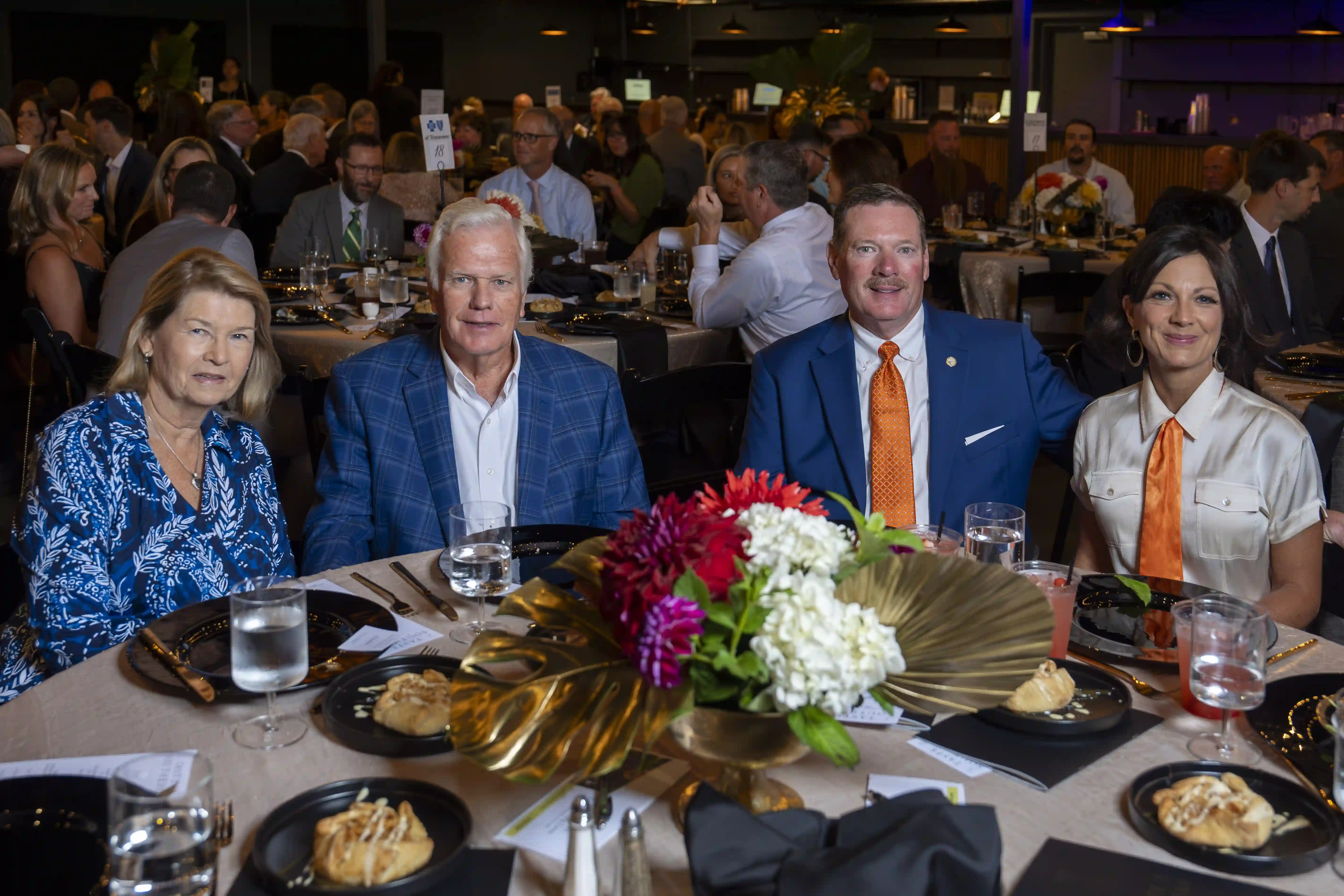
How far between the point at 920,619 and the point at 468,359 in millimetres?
1532

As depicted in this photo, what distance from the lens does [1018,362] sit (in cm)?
271

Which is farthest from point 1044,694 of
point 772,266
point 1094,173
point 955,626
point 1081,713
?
point 1094,173

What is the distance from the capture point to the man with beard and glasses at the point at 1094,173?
27.3ft

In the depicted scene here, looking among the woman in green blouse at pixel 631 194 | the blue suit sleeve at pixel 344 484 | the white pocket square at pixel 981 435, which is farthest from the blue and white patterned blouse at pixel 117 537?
the woman in green blouse at pixel 631 194

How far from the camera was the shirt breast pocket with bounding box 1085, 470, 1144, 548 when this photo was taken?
238cm

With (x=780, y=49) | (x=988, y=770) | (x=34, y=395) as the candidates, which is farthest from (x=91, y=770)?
(x=780, y=49)

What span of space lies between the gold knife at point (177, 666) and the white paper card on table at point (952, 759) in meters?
0.89

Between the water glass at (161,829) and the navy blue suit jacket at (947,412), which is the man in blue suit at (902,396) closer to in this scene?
the navy blue suit jacket at (947,412)

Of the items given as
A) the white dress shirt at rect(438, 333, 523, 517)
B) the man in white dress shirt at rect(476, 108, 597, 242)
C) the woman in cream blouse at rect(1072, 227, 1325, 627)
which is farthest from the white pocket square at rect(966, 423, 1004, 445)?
the man in white dress shirt at rect(476, 108, 597, 242)

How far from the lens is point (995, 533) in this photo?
1.87 meters

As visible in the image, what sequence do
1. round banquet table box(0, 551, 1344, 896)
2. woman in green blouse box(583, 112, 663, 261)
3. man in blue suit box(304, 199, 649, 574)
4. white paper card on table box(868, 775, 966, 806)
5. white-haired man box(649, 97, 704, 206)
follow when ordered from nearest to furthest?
round banquet table box(0, 551, 1344, 896) → white paper card on table box(868, 775, 966, 806) → man in blue suit box(304, 199, 649, 574) → woman in green blouse box(583, 112, 663, 261) → white-haired man box(649, 97, 704, 206)

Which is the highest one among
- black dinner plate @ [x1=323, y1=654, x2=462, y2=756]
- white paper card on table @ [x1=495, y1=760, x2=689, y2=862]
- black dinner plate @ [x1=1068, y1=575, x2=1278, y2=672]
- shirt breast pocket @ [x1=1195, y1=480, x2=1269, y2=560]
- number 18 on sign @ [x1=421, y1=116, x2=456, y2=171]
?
number 18 on sign @ [x1=421, y1=116, x2=456, y2=171]

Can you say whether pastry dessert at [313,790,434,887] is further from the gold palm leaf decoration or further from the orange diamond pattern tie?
the orange diamond pattern tie

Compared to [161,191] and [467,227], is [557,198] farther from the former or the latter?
[467,227]
